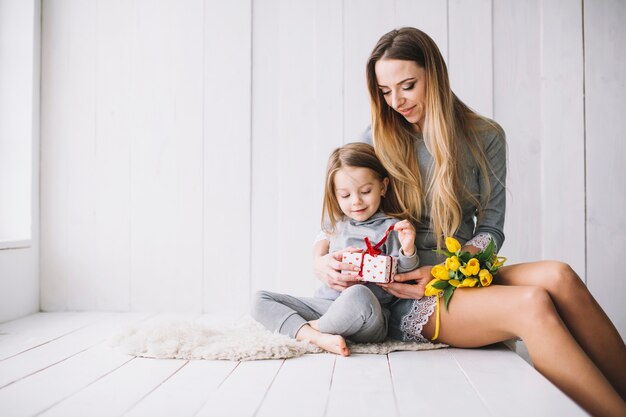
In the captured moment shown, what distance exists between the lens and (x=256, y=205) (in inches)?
95.2

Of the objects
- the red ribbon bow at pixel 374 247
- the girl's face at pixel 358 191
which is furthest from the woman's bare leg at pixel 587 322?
the girl's face at pixel 358 191

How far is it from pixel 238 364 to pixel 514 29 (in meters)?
1.80

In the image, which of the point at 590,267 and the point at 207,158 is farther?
the point at 207,158

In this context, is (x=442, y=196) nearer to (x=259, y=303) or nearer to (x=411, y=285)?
(x=411, y=285)

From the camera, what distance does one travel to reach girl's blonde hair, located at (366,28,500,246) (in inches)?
66.7

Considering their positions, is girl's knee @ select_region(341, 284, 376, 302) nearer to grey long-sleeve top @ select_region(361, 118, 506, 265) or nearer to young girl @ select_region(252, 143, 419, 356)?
young girl @ select_region(252, 143, 419, 356)

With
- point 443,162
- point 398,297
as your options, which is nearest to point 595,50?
point 443,162

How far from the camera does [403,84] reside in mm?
1729

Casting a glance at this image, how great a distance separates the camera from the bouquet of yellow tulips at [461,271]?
5.03 feet

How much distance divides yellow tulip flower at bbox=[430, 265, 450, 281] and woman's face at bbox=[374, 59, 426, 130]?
524 millimetres

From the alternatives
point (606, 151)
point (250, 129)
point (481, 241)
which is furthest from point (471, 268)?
point (250, 129)

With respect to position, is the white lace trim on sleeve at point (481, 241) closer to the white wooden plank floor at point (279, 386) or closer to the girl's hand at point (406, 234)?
the girl's hand at point (406, 234)

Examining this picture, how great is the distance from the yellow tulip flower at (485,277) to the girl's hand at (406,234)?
21 cm

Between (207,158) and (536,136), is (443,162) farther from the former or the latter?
(207,158)
